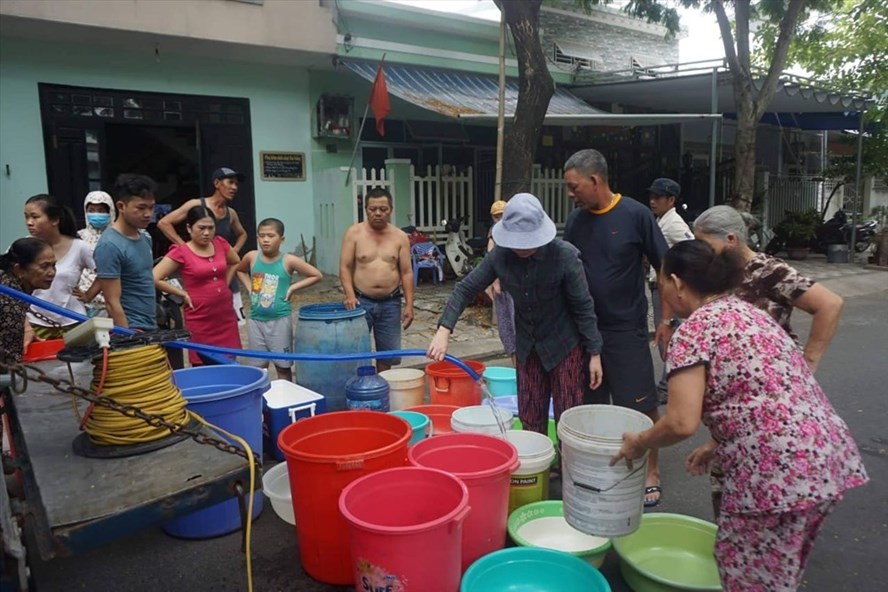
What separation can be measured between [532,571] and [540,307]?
1323mm

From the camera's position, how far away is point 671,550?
9.89ft

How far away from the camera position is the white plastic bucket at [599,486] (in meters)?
2.49

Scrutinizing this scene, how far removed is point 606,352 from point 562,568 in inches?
51.2

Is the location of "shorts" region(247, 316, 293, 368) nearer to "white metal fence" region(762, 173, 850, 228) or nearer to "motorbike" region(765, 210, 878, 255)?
"motorbike" region(765, 210, 878, 255)

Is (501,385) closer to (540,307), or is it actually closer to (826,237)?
(540,307)

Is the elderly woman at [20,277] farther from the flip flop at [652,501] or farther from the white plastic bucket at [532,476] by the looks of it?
the flip flop at [652,501]

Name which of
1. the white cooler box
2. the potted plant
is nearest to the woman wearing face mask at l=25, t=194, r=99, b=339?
the white cooler box

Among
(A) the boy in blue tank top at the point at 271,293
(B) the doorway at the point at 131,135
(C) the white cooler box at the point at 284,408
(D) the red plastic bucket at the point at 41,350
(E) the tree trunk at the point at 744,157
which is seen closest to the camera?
(D) the red plastic bucket at the point at 41,350

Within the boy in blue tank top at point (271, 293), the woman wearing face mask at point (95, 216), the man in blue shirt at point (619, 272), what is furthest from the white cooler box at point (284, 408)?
the woman wearing face mask at point (95, 216)

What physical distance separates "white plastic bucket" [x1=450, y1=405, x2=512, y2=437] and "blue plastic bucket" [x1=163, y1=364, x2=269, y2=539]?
3.53 ft

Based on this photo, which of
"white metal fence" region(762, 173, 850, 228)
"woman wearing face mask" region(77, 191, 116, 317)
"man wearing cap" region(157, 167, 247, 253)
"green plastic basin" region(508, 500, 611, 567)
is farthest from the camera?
"white metal fence" region(762, 173, 850, 228)

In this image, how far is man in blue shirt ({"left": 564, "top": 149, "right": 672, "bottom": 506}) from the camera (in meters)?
3.46

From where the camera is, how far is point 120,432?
6.49 ft

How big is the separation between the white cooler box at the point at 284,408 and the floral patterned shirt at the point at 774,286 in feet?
8.38
